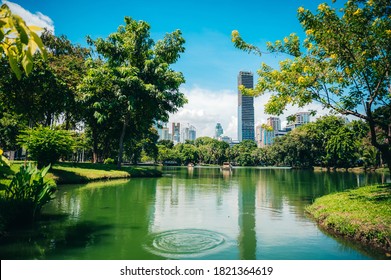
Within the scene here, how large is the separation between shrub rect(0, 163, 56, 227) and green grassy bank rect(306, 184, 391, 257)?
10891 mm

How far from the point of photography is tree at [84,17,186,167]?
112ft

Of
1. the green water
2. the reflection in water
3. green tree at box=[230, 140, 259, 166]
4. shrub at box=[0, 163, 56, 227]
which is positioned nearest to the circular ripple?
the green water

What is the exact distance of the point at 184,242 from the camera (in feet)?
28.2

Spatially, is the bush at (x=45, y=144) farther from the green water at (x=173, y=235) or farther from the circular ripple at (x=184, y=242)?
the circular ripple at (x=184, y=242)

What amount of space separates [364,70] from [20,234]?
15872 mm

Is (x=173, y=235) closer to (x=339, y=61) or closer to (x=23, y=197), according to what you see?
(x=23, y=197)

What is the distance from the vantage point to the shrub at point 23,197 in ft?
31.4

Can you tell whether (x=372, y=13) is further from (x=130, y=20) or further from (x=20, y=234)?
(x=130, y=20)

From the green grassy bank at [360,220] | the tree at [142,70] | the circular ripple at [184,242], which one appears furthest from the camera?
the tree at [142,70]

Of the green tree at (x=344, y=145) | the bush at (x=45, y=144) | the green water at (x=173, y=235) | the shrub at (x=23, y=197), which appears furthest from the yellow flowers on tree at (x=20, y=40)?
the green tree at (x=344, y=145)

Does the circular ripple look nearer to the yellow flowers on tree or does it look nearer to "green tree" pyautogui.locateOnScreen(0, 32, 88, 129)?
the yellow flowers on tree

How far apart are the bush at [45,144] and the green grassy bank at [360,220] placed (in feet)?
63.0

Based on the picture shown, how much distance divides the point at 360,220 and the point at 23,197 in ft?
39.4
